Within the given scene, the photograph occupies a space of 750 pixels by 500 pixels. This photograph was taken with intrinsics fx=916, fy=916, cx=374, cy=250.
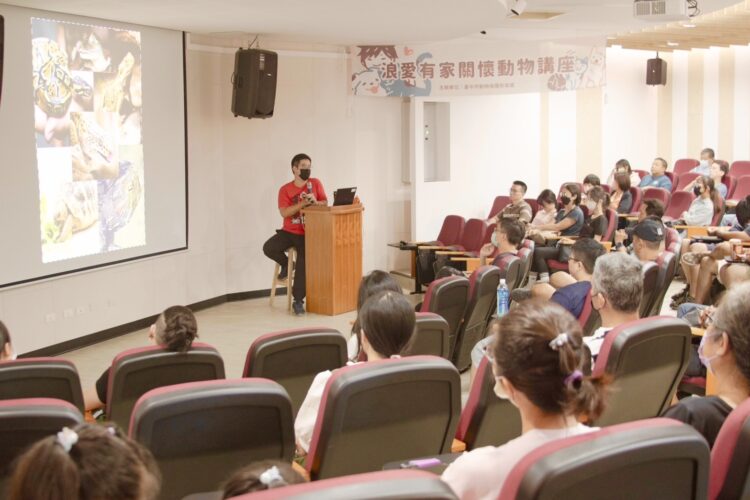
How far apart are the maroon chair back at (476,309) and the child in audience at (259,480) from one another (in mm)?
4255

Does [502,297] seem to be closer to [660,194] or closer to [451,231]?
[451,231]

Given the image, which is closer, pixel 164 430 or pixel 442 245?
pixel 164 430

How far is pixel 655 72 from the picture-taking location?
52.0 feet

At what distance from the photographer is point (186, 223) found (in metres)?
9.12

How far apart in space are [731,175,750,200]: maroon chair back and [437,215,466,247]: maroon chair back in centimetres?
526

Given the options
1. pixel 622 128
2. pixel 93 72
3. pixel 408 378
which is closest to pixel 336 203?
pixel 93 72

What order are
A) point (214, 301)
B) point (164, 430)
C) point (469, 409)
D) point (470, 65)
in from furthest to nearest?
point (470, 65)
point (214, 301)
point (469, 409)
point (164, 430)

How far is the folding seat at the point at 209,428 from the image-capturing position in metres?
2.65

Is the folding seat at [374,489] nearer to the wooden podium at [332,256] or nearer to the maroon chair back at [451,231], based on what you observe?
the wooden podium at [332,256]

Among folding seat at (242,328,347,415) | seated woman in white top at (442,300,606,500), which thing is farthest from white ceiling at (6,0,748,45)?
seated woman in white top at (442,300,606,500)

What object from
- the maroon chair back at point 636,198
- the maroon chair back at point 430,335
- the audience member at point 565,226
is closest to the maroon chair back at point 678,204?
the maroon chair back at point 636,198

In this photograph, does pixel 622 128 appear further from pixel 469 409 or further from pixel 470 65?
pixel 469 409

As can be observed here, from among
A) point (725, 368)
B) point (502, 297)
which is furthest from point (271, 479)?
point (502, 297)

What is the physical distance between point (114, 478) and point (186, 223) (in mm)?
7717
